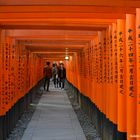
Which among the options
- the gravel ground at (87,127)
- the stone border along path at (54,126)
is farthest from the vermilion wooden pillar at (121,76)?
the gravel ground at (87,127)

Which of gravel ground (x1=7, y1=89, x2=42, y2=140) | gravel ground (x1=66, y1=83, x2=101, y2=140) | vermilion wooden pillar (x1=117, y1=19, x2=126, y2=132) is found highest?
vermilion wooden pillar (x1=117, y1=19, x2=126, y2=132)

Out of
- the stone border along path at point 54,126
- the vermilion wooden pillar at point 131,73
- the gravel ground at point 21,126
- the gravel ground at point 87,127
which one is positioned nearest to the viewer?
the vermilion wooden pillar at point 131,73

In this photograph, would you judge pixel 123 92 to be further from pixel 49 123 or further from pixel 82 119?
pixel 82 119

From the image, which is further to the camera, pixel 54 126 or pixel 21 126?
pixel 21 126

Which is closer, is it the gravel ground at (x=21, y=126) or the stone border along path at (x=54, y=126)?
the stone border along path at (x=54, y=126)

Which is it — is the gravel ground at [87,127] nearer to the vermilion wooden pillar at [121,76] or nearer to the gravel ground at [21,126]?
the gravel ground at [21,126]

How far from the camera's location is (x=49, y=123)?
14.4m

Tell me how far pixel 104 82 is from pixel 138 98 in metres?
3.61

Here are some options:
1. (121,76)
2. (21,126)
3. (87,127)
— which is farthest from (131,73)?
(21,126)

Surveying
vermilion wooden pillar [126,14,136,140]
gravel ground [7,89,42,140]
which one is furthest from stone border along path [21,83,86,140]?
vermilion wooden pillar [126,14,136,140]

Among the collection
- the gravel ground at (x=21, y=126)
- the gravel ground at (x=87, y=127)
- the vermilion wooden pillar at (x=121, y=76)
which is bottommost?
the gravel ground at (x=87, y=127)

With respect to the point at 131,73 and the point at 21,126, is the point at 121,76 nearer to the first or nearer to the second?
the point at 131,73

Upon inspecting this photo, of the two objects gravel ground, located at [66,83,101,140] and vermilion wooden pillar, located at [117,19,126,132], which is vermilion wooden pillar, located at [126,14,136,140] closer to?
vermilion wooden pillar, located at [117,19,126,132]

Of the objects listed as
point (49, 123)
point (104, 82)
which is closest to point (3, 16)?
point (104, 82)
